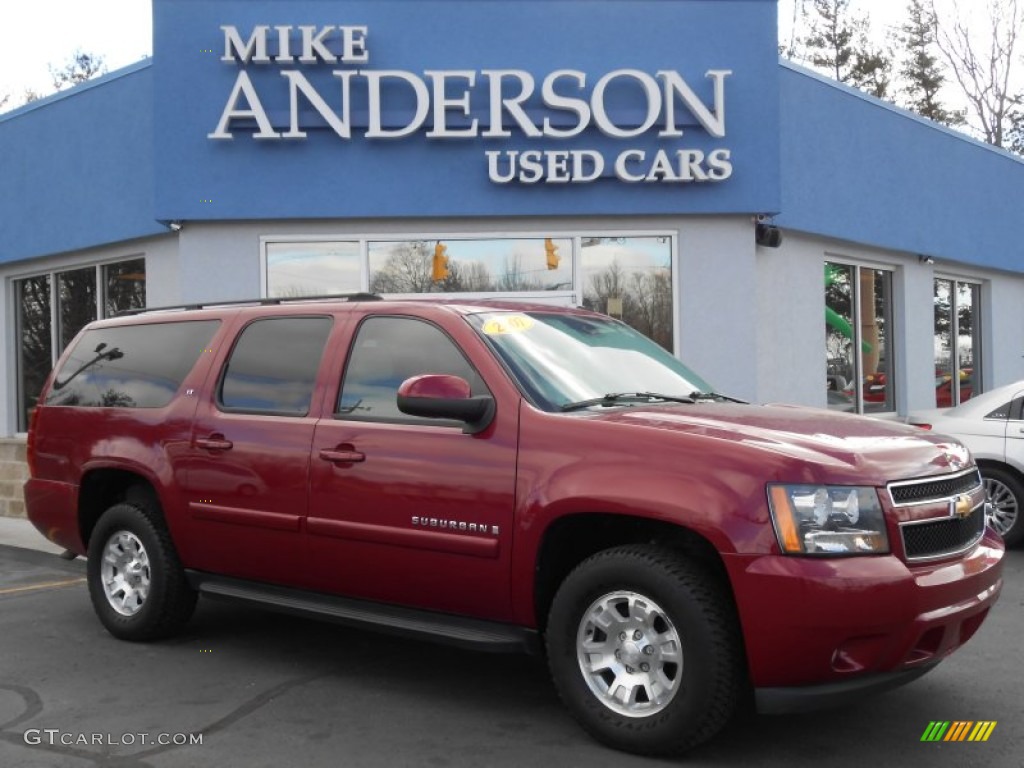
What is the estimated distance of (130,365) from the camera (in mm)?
6398

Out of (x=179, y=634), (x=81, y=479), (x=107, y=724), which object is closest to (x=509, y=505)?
(x=107, y=724)

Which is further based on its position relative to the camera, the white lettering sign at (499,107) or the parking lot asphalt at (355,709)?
→ the white lettering sign at (499,107)

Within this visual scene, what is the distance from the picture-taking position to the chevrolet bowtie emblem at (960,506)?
14.0 ft

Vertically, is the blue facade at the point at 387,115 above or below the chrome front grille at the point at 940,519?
above

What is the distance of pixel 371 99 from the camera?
10609 millimetres

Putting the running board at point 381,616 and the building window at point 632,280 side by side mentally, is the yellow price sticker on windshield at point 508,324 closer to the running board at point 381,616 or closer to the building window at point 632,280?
the running board at point 381,616

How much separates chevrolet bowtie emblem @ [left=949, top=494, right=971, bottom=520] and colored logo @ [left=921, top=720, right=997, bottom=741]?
0.92m

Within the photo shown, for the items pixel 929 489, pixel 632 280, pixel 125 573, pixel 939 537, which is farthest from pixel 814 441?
pixel 632 280

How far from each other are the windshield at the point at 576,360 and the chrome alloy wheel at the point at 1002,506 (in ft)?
15.8

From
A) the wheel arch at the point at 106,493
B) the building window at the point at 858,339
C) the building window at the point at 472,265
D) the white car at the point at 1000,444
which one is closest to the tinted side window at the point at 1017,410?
the white car at the point at 1000,444

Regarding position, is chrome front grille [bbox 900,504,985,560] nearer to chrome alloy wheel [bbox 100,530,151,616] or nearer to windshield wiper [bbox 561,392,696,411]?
windshield wiper [bbox 561,392,696,411]

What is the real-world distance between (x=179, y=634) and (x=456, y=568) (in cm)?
243

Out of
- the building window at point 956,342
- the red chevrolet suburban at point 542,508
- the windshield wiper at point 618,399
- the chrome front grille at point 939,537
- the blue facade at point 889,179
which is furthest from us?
the building window at point 956,342

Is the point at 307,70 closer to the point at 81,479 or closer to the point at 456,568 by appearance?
the point at 81,479
